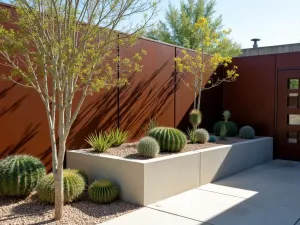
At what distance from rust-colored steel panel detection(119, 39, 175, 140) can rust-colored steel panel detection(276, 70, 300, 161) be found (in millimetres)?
2806

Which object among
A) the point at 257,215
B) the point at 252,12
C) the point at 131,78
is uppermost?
the point at 252,12

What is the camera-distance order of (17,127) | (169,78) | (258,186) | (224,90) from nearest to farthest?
(17,127), (258,186), (169,78), (224,90)

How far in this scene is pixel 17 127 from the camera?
4426 millimetres

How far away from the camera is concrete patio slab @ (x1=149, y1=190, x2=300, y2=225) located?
3469 mm

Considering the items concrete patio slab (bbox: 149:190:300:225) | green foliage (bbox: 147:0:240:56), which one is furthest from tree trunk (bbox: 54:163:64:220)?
green foliage (bbox: 147:0:240:56)

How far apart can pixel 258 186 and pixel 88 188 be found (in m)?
2.84

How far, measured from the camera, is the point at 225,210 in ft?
12.5

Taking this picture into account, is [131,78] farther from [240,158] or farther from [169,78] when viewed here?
[240,158]

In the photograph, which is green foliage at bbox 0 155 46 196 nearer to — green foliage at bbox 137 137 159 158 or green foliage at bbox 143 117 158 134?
green foliage at bbox 137 137 159 158

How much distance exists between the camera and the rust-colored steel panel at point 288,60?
7230mm

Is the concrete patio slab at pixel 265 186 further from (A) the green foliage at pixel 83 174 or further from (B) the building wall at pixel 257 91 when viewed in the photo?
(A) the green foliage at pixel 83 174

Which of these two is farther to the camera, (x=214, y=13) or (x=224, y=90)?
(x=214, y=13)

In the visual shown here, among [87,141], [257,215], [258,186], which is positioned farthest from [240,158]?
[87,141]

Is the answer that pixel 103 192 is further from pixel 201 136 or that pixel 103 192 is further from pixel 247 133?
pixel 247 133
